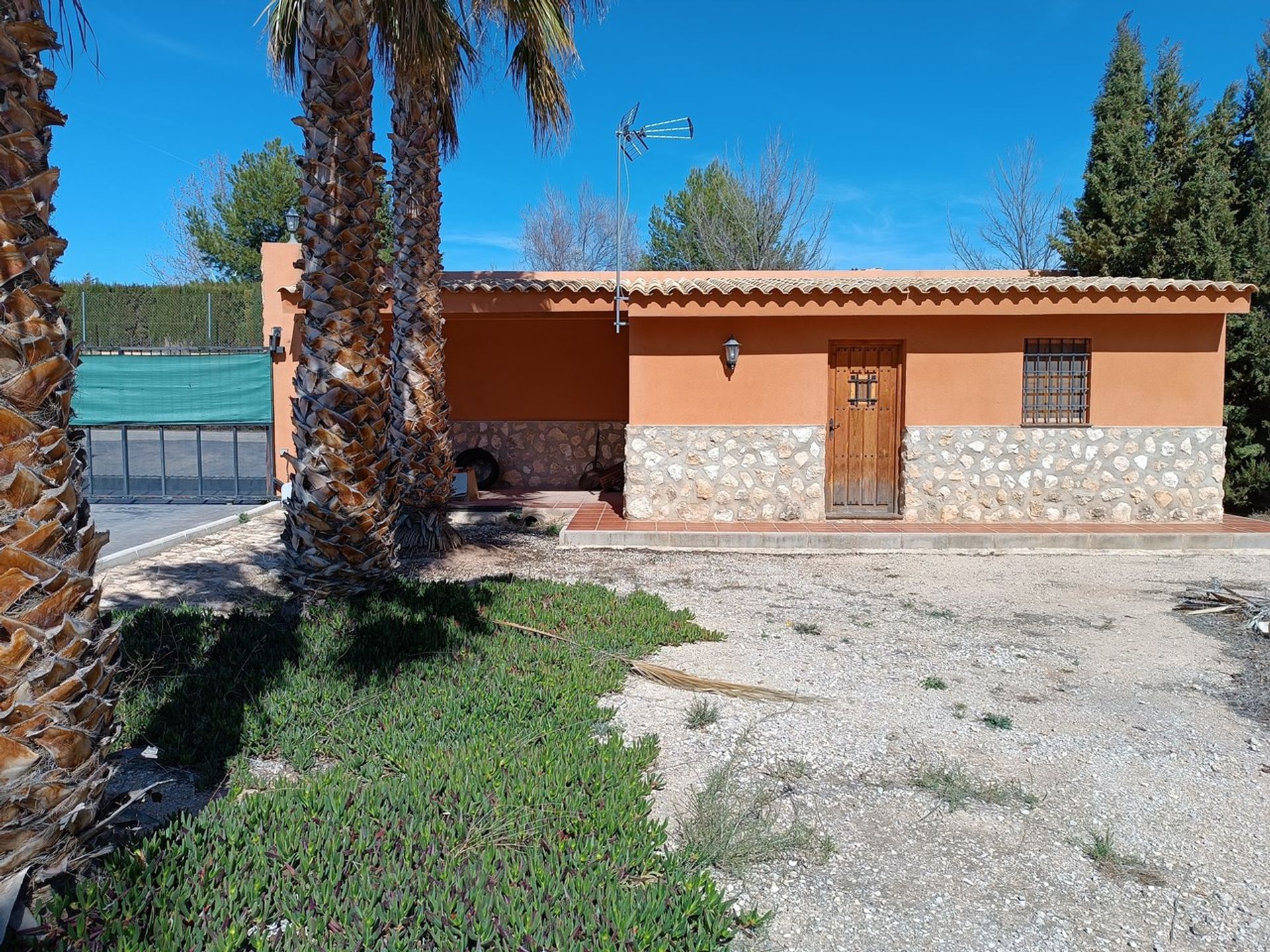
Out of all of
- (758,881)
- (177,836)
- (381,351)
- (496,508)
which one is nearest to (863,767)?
(758,881)

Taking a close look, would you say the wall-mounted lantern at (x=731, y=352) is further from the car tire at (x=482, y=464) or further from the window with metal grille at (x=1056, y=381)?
the car tire at (x=482, y=464)

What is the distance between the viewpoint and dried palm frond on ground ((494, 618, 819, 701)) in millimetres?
5031

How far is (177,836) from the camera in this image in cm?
300

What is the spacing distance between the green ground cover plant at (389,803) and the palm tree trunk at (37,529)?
331 millimetres

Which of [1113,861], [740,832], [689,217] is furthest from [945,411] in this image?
[689,217]

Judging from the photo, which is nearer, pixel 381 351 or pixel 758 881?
pixel 758 881

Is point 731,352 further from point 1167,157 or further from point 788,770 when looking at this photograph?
point 1167,157

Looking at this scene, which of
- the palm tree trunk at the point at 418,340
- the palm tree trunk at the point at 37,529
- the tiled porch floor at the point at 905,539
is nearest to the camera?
the palm tree trunk at the point at 37,529

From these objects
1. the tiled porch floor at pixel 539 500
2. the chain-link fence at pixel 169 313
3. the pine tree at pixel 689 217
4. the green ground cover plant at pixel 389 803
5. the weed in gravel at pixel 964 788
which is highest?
the pine tree at pixel 689 217

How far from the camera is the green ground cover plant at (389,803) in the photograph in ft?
8.41

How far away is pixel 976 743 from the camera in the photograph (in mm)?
4410

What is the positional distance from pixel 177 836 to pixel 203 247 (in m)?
33.8

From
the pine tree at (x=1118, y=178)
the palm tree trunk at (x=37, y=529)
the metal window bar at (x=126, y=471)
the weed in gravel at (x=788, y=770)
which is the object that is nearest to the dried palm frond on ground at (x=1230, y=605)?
the weed in gravel at (x=788, y=770)

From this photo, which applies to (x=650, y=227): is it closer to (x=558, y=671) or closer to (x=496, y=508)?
(x=496, y=508)
